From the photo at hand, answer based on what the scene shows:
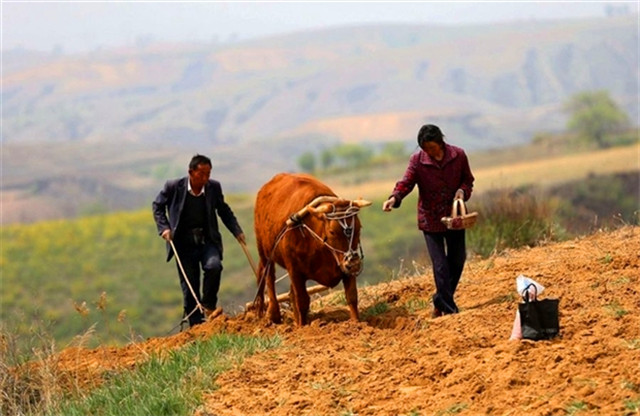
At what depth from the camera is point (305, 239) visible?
34.0 ft

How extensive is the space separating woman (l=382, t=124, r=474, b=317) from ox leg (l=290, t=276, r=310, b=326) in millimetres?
1189

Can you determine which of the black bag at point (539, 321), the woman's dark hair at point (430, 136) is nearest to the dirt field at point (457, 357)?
the black bag at point (539, 321)

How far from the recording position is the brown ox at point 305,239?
32.8ft

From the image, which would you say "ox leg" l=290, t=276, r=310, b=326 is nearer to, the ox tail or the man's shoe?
the ox tail

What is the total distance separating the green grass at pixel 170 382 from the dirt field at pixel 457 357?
0.50 ft

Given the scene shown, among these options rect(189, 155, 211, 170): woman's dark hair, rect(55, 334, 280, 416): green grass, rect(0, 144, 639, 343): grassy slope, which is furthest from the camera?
rect(0, 144, 639, 343): grassy slope

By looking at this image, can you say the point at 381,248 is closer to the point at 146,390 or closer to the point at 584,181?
the point at 584,181

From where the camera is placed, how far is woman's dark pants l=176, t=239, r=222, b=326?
37.6 feet

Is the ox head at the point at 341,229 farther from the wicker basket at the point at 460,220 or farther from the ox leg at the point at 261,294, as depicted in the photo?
the ox leg at the point at 261,294

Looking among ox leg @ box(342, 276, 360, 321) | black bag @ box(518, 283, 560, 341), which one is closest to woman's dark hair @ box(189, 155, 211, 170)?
ox leg @ box(342, 276, 360, 321)

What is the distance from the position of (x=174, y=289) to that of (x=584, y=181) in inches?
1041

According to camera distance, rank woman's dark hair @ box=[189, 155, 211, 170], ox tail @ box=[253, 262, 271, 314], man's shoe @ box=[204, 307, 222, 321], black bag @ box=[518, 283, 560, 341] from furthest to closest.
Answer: ox tail @ box=[253, 262, 271, 314], woman's dark hair @ box=[189, 155, 211, 170], man's shoe @ box=[204, 307, 222, 321], black bag @ box=[518, 283, 560, 341]

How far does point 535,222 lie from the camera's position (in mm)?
15219

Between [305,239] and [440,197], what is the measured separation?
4.36 feet
